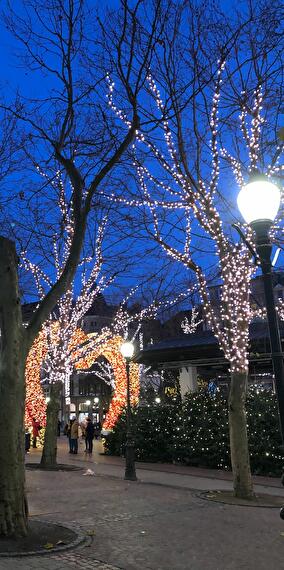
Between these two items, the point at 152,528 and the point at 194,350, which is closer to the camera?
the point at 152,528

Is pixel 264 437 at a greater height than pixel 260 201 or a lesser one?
lesser

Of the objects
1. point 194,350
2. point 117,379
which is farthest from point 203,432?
point 117,379

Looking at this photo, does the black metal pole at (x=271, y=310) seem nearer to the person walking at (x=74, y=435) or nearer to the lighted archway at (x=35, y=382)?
the lighted archway at (x=35, y=382)

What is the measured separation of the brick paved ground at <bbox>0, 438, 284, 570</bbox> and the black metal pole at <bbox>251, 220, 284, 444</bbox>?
2.75 meters

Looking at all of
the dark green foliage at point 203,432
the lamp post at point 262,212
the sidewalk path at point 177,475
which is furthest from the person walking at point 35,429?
the lamp post at point 262,212

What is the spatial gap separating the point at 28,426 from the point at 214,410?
11.6m

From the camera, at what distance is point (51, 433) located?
16.2 m

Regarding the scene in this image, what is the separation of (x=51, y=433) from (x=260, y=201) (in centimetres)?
1326

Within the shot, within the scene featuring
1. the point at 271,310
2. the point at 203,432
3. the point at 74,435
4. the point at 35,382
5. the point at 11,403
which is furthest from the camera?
the point at 35,382

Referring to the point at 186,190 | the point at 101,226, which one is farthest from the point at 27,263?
the point at 186,190

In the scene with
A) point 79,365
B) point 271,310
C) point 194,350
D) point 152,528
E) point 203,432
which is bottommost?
point 152,528

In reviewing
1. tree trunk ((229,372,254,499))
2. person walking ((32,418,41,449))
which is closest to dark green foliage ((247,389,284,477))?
tree trunk ((229,372,254,499))

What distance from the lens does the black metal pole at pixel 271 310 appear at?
4430 millimetres

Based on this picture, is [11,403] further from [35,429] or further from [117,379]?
[117,379]
